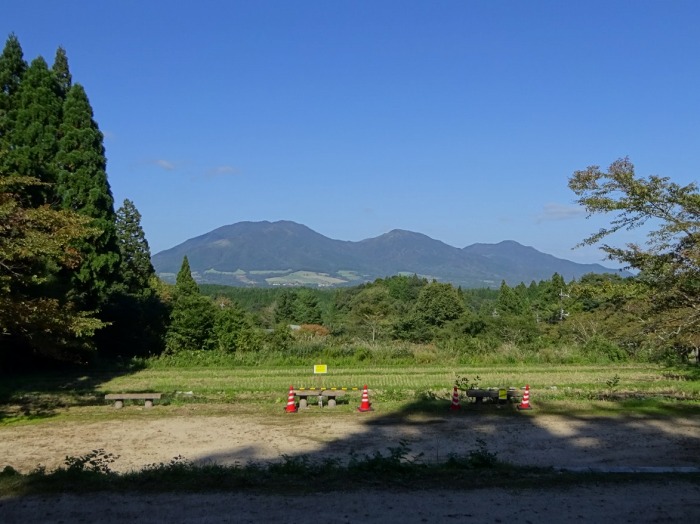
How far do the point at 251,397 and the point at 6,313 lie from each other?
7.84 m

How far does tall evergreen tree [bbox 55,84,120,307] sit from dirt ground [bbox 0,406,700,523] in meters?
12.9

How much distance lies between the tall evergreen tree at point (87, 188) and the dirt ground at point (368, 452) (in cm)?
1293

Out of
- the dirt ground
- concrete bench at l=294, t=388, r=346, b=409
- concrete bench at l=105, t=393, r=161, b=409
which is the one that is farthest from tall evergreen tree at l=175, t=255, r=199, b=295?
the dirt ground

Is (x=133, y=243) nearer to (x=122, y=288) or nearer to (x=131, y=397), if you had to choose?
(x=122, y=288)

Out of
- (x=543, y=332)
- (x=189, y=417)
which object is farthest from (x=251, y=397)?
(x=543, y=332)

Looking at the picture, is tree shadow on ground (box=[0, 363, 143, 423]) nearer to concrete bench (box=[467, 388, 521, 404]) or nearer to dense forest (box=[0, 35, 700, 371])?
dense forest (box=[0, 35, 700, 371])

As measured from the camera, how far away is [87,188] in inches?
1206

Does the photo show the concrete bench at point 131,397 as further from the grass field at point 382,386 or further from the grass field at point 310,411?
the grass field at point 382,386

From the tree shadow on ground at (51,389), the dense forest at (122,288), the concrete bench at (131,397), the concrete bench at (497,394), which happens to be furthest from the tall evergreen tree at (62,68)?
the concrete bench at (497,394)

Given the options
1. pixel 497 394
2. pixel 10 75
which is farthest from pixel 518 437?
pixel 10 75

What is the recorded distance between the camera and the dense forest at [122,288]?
18391 mm

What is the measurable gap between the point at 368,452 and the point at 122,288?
2753cm

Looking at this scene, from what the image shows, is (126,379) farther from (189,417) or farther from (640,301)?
(640,301)

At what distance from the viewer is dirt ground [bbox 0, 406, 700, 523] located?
7.97 m
